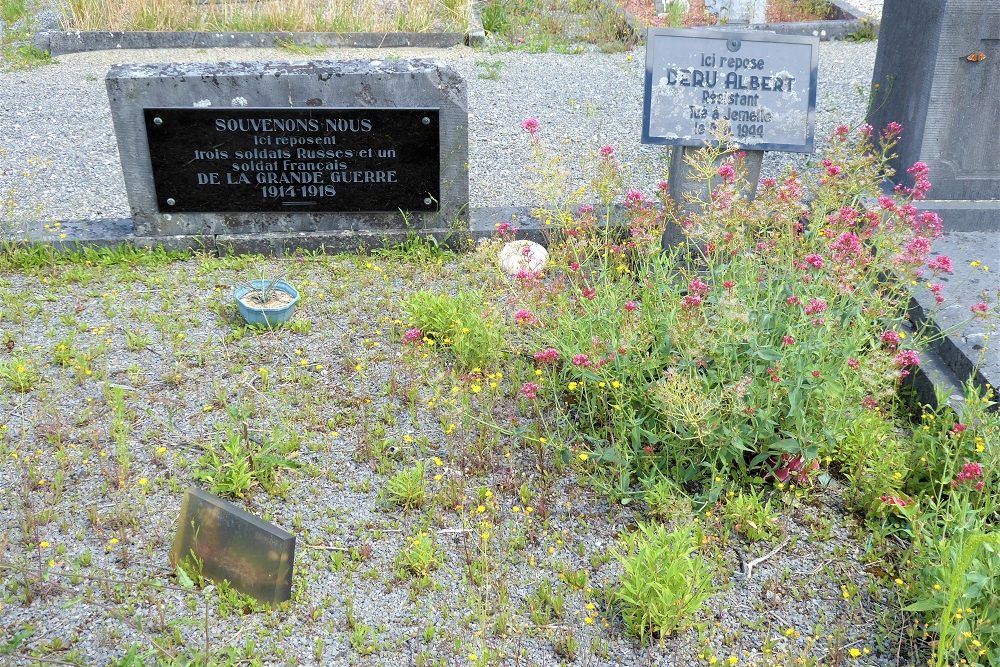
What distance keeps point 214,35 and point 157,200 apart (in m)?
4.54

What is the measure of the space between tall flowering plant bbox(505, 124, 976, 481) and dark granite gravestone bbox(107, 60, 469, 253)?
125 centimetres

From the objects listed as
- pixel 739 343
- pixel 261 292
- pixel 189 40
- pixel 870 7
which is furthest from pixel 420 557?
pixel 870 7

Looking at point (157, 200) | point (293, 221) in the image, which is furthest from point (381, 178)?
point (157, 200)

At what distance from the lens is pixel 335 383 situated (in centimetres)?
367

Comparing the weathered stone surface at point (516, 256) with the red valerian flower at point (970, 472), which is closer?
the red valerian flower at point (970, 472)

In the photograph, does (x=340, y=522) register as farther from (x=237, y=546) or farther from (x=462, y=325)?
(x=462, y=325)

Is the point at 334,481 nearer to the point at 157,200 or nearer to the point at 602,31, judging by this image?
the point at 157,200

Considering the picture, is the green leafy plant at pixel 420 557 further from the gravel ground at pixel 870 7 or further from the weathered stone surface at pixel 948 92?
the gravel ground at pixel 870 7

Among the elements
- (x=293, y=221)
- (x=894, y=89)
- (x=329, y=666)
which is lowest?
(x=329, y=666)

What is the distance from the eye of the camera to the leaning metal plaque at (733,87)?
425 cm

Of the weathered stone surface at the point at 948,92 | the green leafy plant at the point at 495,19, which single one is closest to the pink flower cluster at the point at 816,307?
the weathered stone surface at the point at 948,92

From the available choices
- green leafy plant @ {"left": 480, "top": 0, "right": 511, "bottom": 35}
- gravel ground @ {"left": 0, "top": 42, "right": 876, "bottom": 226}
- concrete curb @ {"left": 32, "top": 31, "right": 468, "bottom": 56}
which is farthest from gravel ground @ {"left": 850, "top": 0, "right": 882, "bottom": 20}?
concrete curb @ {"left": 32, "top": 31, "right": 468, "bottom": 56}

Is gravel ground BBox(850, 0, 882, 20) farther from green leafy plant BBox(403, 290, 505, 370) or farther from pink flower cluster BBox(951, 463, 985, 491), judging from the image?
pink flower cluster BBox(951, 463, 985, 491)

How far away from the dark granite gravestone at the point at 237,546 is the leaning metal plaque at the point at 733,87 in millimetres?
2801
